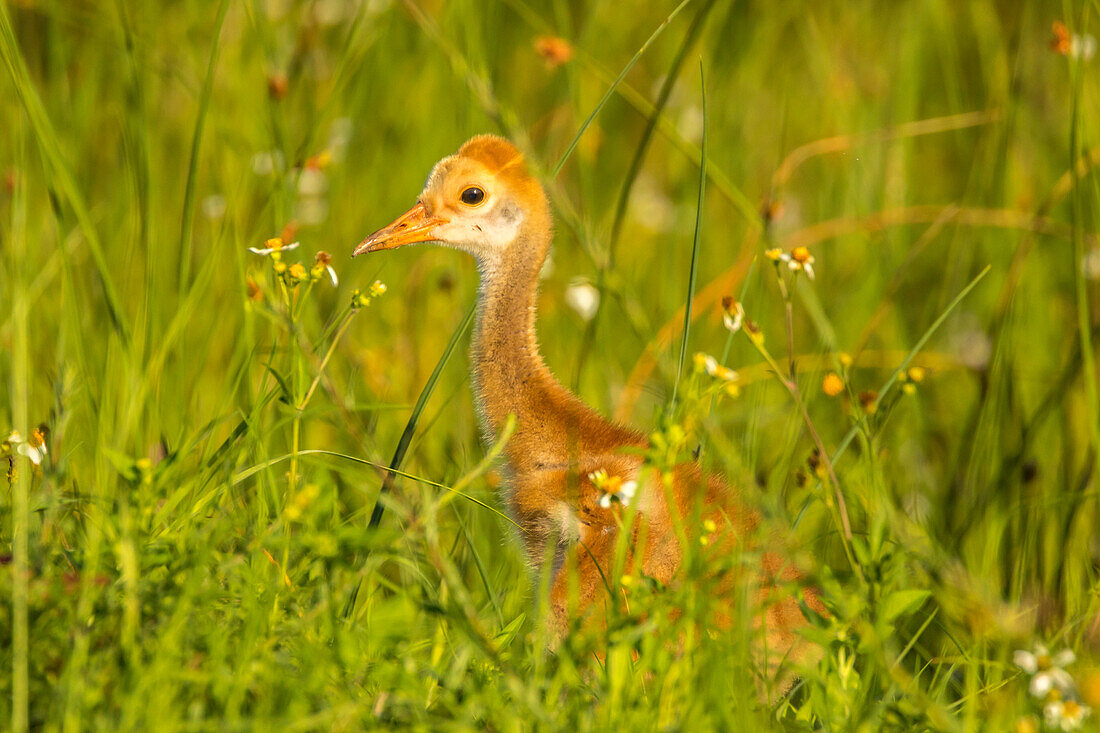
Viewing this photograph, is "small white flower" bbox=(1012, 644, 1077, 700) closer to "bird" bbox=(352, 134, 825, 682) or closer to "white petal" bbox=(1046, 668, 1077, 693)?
"white petal" bbox=(1046, 668, 1077, 693)

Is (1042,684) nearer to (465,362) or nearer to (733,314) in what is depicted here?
(733,314)

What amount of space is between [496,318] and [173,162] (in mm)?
2693

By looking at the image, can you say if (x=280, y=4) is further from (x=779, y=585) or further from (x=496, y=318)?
(x=779, y=585)

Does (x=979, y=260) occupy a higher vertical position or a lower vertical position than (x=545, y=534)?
higher

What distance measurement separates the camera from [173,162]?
491cm

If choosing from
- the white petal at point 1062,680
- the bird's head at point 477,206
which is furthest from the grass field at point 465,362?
the bird's head at point 477,206

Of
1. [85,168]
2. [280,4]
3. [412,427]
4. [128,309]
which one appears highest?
[280,4]

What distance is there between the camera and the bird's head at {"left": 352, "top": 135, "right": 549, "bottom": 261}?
9.38ft

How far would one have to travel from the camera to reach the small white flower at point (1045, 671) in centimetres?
179

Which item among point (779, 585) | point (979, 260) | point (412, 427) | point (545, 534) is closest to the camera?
point (779, 585)

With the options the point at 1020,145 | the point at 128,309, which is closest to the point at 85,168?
the point at 128,309

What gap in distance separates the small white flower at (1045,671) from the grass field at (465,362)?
0.06ft

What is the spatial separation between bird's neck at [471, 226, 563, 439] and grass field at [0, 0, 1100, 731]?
4.7 inches

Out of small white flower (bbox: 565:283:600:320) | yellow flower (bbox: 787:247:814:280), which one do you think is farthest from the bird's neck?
yellow flower (bbox: 787:247:814:280)
